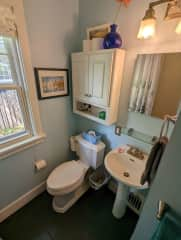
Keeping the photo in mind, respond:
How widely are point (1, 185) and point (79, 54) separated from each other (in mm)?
1687

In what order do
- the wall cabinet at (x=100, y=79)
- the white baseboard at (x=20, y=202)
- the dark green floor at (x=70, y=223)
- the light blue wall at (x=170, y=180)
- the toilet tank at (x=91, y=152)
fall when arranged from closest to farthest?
the light blue wall at (x=170, y=180) → the wall cabinet at (x=100, y=79) → the dark green floor at (x=70, y=223) → the white baseboard at (x=20, y=202) → the toilet tank at (x=91, y=152)

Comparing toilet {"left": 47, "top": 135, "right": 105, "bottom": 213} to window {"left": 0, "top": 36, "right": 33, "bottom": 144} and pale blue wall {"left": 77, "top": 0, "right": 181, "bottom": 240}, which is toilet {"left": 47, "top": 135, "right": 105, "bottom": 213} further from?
window {"left": 0, "top": 36, "right": 33, "bottom": 144}

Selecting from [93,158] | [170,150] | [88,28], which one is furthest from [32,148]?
[88,28]

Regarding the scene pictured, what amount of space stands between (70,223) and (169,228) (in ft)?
4.21

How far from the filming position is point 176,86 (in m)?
1.00

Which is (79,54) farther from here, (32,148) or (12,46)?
(32,148)

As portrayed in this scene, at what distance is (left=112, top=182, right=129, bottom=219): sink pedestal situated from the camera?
1.34 meters

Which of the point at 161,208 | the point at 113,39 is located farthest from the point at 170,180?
the point at 113,39

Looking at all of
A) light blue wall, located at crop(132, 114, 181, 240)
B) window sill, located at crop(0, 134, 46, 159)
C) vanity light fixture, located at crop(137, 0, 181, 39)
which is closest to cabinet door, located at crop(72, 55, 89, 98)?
vanity light fixture, located at crop(137, 0, 181, 39)

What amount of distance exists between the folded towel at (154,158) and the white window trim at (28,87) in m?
1.21

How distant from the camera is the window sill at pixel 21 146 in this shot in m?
1.25

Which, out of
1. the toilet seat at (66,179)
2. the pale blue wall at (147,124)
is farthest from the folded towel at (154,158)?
the toilet seat at (66,179)

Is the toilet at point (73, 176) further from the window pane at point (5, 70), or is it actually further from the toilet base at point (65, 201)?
the window pane at point (5, 70)

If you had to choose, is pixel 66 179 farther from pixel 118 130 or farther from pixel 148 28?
pixel 148 28
